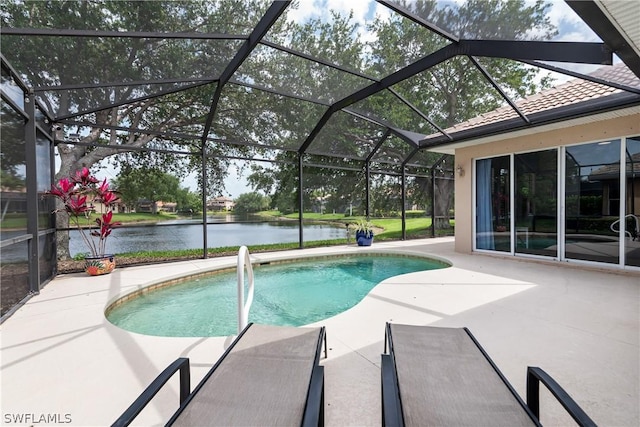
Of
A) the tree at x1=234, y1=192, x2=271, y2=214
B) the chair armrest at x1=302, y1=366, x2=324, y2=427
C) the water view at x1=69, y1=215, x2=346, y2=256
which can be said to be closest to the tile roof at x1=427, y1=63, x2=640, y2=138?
the water view at x1=69, y1=215, x2=346, y2=256

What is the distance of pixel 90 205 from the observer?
20.1ft

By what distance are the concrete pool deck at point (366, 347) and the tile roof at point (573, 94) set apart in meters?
3.53

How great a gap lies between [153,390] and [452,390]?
1.69 meters

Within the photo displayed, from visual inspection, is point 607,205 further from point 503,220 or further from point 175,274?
point 175,274

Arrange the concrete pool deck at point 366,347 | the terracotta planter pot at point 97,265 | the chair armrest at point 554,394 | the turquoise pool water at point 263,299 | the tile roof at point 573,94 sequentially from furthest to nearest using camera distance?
the terracotta planter pot at point 97,265
the tile roof at point 573,94
the turquoise pool water at point 263,299
the concrete pool deck at point 366,347
the chair armrest at point 554,394

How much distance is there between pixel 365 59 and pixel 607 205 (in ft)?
19.5

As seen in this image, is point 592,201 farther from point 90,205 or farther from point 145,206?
point 145,206

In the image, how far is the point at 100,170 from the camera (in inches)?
309

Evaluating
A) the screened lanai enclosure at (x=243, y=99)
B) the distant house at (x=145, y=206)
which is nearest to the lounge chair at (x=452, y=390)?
the screened lanai enclosure at (x=243, y=99)

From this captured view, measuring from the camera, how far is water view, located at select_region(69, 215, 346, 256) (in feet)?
24.8

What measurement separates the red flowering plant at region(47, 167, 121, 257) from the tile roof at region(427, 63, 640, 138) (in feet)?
29.1

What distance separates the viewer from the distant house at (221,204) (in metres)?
8.64

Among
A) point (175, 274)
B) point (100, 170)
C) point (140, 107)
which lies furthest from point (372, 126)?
point (100, 170)

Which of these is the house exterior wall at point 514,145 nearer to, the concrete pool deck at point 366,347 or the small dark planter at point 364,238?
the small dark planter at point 364,238
